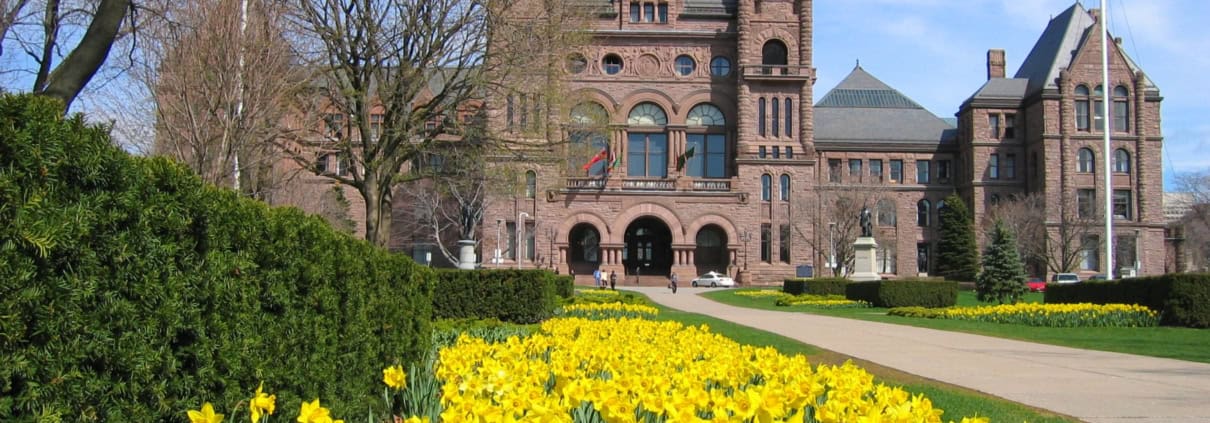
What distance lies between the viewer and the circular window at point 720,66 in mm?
65062

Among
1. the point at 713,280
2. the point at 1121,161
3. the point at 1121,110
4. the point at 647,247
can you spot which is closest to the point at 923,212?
the point at 1121,161

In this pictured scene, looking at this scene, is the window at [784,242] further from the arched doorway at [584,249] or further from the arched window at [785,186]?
the arched doorway at [584,249]

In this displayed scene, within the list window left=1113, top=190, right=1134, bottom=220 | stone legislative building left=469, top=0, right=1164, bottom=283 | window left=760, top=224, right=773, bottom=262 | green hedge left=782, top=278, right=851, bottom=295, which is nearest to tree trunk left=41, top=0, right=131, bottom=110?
green hedge left=782, top=278, right=851, bottom=295

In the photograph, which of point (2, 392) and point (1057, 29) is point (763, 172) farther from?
point (2, 392)

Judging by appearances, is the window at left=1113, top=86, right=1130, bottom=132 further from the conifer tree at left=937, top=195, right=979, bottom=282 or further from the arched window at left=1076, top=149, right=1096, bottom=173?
the conifer tree at left=937, top=195, right=979, bottom=282

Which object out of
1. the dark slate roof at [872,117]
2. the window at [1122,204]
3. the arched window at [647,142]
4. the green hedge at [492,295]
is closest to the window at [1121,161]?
the window at [1122,204]

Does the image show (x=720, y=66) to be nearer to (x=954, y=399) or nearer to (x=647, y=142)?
(x=647, y=142)

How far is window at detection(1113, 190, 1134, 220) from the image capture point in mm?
69750

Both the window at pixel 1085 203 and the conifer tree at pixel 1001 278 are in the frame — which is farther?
the window at pixel 1085 203

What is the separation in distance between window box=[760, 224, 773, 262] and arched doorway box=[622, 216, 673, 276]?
7.02m

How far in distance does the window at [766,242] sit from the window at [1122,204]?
26554 millimetres

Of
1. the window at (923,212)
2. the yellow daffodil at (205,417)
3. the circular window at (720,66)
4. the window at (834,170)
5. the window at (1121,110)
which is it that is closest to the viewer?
the yellow daffodil at (205,417)

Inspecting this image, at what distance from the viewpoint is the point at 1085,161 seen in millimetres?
69750

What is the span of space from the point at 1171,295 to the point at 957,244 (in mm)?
49437
